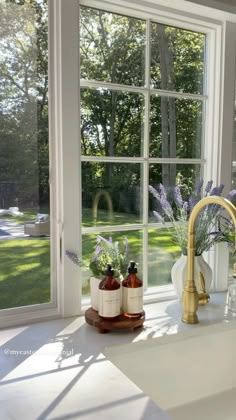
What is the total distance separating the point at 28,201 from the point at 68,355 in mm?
498

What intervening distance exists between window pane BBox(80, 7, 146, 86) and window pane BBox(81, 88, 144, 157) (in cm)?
6

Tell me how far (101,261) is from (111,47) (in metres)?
0.76

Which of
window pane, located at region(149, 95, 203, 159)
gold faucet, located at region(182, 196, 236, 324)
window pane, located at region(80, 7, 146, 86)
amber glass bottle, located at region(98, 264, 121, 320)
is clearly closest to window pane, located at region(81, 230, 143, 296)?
amber glass bottle, located at region(98, 264, 121, 320)

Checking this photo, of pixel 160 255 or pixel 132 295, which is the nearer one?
pixel 132 295

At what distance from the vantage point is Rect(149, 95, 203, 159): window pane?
144 cm

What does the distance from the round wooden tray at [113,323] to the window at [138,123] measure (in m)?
0.18

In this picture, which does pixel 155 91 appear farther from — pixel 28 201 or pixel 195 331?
pixel 195 331

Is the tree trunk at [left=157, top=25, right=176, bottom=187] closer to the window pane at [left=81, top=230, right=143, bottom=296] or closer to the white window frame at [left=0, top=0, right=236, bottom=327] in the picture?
the white window frame at [left=0, top=0, right=236, bottom=327]

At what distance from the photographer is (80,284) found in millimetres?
1283

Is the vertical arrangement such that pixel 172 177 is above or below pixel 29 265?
above

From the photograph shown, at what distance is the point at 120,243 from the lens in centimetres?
139

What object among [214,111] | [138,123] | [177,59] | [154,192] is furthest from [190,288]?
[177,59]

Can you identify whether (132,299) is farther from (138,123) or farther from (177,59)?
(177,59)

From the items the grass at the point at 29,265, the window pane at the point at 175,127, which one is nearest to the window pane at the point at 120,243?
the grass at the point at 29,265
